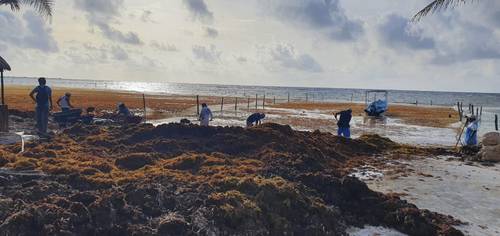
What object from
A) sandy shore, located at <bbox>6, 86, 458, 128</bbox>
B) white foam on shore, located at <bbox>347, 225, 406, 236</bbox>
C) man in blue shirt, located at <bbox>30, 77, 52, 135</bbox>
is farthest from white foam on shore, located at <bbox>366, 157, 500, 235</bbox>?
sandy shore, located at <bbox>6, 86, 458, 128</bbox>

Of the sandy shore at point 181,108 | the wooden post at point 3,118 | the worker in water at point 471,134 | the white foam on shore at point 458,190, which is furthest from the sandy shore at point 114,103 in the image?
the white foam on shore at point 458,190

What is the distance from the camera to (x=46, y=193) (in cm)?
735

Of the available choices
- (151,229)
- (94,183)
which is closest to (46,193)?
(94,183)

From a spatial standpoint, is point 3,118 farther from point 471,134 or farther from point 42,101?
point 471,134

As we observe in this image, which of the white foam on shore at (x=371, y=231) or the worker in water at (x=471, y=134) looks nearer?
the white foam on shore at (x=371, y=231)

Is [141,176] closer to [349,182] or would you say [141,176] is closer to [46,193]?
[46,193]

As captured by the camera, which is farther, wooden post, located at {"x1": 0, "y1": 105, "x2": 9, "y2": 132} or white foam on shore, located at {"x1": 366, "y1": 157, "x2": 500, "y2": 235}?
wooden post, located at {"x1": 0, "y1": 105, "x2": 9, "y2": 132}

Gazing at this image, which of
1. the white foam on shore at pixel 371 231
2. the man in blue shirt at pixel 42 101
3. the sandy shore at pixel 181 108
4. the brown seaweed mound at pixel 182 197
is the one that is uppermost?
the man in blue shirt at pixel 42 101

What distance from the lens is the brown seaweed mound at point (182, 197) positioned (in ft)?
21.6

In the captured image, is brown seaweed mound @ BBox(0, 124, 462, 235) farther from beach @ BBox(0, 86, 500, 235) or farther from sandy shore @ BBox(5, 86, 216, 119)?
sandy shore @ BBox(5, 86, 216, 119)

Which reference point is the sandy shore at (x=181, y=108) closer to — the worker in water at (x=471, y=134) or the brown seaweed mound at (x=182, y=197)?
the worker in water at (x=471, y=134)

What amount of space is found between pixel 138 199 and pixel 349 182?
425cm

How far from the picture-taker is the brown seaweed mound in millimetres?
6570

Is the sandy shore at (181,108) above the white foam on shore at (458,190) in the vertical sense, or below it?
above
